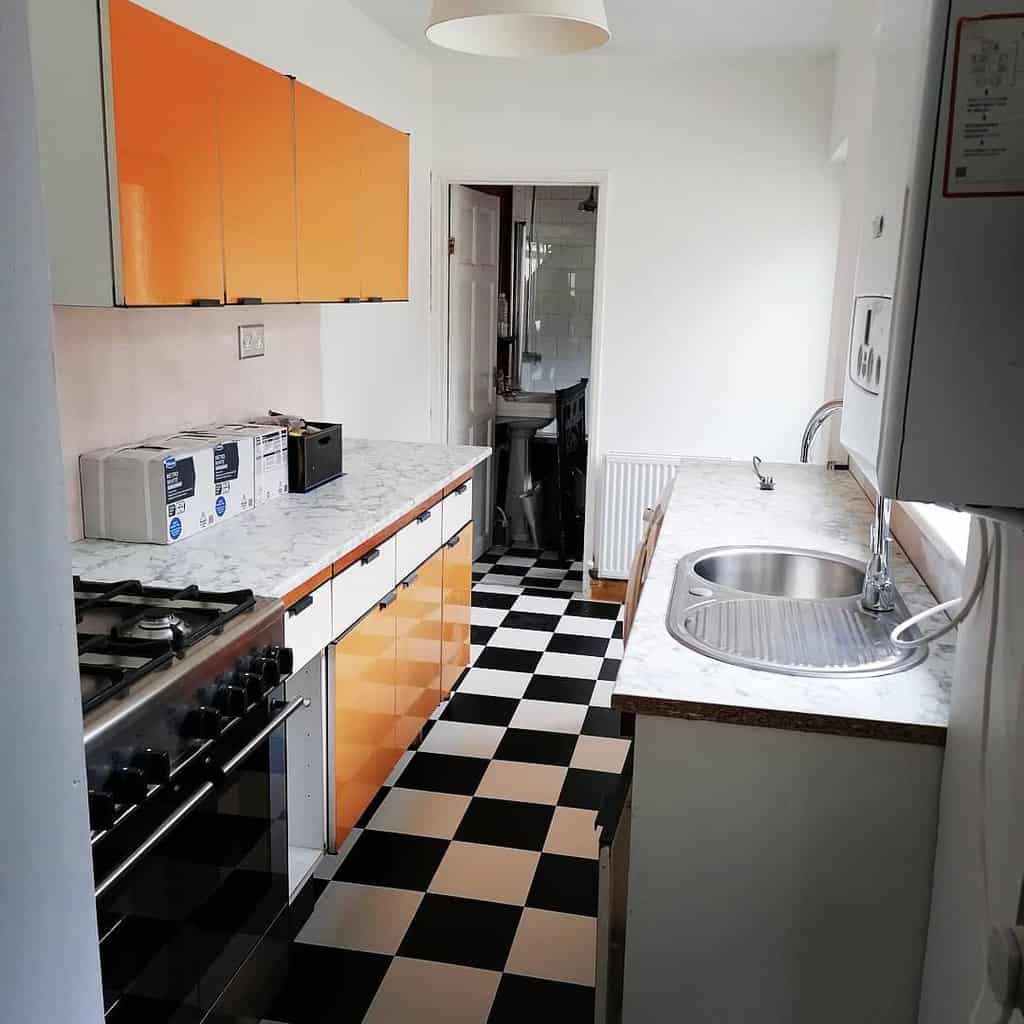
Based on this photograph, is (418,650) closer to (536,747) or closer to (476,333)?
(536,747)

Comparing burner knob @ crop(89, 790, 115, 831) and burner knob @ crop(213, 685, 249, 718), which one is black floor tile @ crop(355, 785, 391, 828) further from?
burner knob @ crop(89, 790, 115, 831)

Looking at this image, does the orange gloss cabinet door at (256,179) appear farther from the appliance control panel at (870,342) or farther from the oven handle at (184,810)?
the appliance control panel at (870,342)

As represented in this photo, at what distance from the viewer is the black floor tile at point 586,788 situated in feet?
9.75

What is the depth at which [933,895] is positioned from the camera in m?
1.55

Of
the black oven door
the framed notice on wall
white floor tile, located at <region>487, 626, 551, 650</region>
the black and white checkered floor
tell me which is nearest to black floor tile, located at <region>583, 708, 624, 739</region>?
the black and white checkered floor

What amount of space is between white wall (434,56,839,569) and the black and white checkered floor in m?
1.48

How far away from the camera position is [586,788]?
306 centimetres

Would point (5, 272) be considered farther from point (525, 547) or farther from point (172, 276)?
point (525, 547)

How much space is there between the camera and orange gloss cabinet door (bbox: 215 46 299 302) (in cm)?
240

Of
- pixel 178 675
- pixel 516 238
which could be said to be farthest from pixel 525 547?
pixel 178 675

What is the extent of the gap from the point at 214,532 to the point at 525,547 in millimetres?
3400

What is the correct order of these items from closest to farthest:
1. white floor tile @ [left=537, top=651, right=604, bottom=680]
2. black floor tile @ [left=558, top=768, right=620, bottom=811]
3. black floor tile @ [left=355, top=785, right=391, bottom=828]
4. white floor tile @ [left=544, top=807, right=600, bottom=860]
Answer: white floor tile @ [left=544, top=807, right=600, bottom=860], black floor tile @ [left=355, top=785, right=391, bottom=828], black floor tile @ [left=558, top=768, right=620, bottom=811], white floor tile @ [left=537, top=651, right=604, bottom=680]

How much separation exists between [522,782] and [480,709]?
0.54 metres

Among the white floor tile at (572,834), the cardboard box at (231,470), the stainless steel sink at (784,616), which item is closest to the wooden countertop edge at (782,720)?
the stainless steel sink at (784,616)
